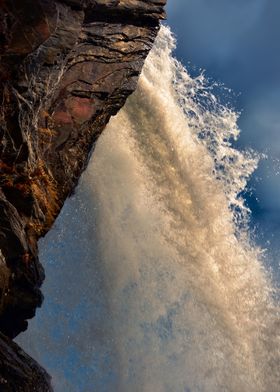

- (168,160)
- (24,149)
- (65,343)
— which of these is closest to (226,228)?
(168,160)

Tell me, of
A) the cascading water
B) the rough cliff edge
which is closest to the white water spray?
the cascading water

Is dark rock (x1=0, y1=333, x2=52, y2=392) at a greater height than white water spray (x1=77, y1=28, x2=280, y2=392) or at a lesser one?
lesser

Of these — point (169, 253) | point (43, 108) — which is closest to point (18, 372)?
point (43, 108)

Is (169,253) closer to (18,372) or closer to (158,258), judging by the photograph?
(158,258)

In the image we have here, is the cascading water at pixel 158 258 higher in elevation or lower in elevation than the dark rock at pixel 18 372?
higher

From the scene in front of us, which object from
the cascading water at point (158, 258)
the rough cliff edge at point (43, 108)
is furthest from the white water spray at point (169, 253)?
the rough cliff edge at point (43, 108)

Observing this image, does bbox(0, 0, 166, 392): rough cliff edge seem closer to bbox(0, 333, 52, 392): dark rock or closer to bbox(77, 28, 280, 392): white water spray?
bbox(0, 333, 52, 392): dark rock

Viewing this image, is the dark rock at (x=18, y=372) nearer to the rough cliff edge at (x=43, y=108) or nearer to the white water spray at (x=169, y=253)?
the rough cliff edge at (x=43, y=108)

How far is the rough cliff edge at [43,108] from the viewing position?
7.71m

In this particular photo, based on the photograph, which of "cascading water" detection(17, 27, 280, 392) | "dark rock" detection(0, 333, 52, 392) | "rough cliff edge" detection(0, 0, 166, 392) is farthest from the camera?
"cascading water" detection(17, 27, 280, 392)

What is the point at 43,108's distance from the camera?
11.4 m

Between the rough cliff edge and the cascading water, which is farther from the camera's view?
the cascading water

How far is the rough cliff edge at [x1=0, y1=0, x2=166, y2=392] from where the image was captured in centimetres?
771

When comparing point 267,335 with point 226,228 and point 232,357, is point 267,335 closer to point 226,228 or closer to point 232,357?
point 232,357
